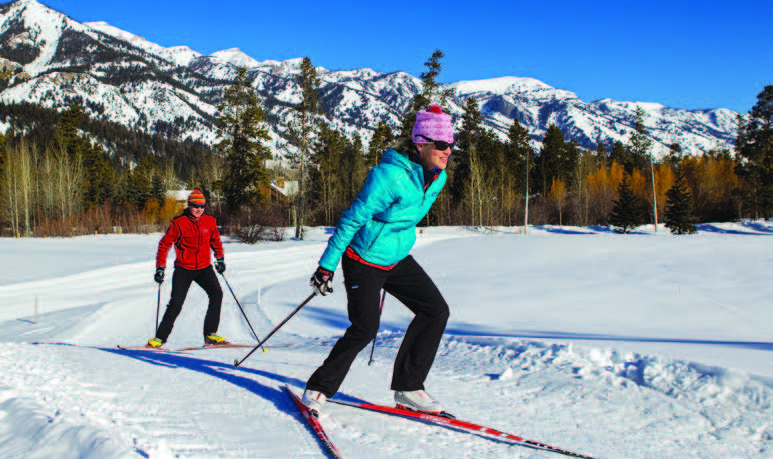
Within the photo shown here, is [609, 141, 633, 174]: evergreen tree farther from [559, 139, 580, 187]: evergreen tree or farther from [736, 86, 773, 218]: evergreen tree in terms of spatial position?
[736, 86, 773, 218]: evergreen tree

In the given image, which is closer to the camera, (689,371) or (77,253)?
(689,371)

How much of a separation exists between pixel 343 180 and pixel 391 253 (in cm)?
6152

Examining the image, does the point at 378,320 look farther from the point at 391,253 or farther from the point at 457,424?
the point at 457,424

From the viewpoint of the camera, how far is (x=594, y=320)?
24.6 ft

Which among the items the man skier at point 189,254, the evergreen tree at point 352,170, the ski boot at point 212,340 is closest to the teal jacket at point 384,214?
the man skier at point 189,254

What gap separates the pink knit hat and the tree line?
3166 centimetres

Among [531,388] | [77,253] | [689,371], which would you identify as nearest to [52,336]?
[531,388]

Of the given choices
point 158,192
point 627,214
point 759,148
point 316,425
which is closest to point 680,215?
point 627,214

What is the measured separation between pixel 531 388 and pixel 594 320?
4047 mm

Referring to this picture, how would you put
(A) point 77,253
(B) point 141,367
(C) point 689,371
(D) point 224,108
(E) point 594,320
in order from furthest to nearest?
(D) point 224,108 → (A) point 77,253 → (E) point 594,320 → (B) point 141,367 → (C) point 689,371

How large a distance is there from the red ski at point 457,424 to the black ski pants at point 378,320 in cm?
15

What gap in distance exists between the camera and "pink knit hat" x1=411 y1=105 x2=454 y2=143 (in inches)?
118

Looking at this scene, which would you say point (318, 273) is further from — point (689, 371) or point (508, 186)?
point (508, 186)

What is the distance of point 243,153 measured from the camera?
38.3 m
